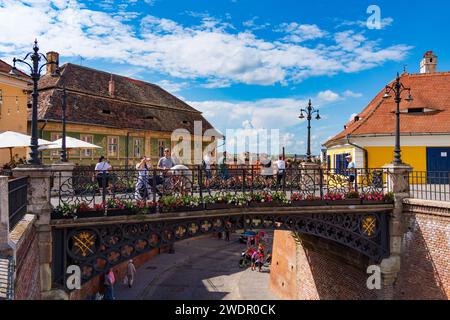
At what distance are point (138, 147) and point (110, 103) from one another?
14.9 ft

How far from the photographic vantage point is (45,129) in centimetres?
2492

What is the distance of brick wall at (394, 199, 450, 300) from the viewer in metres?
10.8

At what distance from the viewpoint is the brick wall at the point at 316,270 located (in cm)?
1403

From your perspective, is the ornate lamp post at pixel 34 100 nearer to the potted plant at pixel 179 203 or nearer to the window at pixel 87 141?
the potted plant at pixel 179 203

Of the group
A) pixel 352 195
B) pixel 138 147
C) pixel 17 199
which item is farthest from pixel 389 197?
pixel 138 147

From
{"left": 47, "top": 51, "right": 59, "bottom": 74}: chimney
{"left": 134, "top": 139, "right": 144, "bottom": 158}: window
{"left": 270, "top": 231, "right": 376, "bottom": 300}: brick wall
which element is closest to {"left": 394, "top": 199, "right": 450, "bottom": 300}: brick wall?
{"left": 270, "top": 231, "right": 376, "bottom": 300}: brick wall

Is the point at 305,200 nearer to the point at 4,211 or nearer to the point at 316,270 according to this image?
the point at 316,270

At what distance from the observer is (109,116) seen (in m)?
30.0

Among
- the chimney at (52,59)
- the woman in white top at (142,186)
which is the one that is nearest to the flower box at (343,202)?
the woman in white top at (142,186)

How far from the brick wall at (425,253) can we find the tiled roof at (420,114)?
8.71 metres
